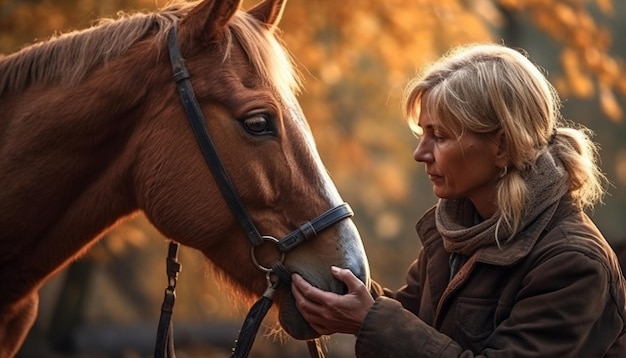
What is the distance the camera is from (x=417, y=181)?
20.0 m

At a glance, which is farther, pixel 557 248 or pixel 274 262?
pixel 274 262

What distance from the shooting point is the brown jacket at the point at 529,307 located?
2412 millimetres

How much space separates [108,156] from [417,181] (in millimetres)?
17197

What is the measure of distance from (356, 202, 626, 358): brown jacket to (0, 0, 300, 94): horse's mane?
3.07 ft

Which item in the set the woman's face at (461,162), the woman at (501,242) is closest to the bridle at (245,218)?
the woman at (501,242)

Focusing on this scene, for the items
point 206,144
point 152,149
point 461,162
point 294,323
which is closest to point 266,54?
point 206,144

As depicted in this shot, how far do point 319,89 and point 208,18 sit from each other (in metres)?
5.15

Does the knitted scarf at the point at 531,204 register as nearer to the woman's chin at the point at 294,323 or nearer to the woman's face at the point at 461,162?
the woman's face at the point at 461,162

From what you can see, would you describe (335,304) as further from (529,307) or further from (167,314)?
(167,314)

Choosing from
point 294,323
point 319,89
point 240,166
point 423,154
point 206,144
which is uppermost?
point 319,89

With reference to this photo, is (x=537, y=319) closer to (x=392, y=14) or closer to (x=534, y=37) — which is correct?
(x=392, y=14)

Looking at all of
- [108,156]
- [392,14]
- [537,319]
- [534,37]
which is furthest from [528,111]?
[534,37]

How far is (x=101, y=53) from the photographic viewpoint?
308 centimetres

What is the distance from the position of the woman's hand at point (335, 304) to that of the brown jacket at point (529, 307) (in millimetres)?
81
